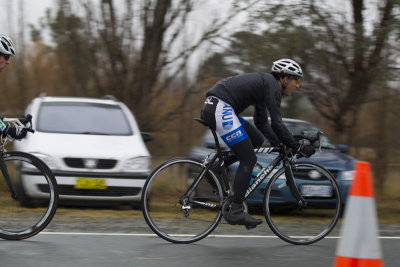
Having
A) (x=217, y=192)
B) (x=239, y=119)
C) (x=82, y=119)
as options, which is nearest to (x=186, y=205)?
(x=217, y=192)

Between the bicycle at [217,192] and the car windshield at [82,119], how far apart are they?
119 inches

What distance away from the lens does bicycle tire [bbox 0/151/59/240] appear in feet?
17.7

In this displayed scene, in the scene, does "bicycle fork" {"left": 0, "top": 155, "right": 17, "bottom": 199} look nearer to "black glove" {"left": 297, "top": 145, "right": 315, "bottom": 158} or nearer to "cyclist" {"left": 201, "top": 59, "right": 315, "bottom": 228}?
"cyclist" {"left": 201, "top": 59, "right": 315, "bottom": 228}

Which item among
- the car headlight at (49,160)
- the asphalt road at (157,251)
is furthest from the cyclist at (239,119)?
the car headlight at (49,160)

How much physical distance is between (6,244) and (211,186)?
1963mm

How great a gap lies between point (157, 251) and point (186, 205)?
0.60 metres

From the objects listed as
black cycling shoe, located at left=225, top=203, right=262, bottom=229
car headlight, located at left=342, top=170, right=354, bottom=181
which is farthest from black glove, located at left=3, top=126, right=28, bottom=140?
car headlight, located at left=342, top=170, right=354, bottom=181

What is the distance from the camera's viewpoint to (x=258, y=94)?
5367mm

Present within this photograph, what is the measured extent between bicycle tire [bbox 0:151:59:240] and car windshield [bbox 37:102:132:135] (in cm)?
281

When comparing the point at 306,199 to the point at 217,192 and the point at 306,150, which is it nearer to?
the point at 306,150

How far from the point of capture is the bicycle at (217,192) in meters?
5.55

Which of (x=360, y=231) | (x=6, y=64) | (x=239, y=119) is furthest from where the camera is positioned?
(x=239, y=119)

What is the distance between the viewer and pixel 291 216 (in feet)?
20.7

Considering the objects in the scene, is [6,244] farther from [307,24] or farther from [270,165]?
[307,24]
